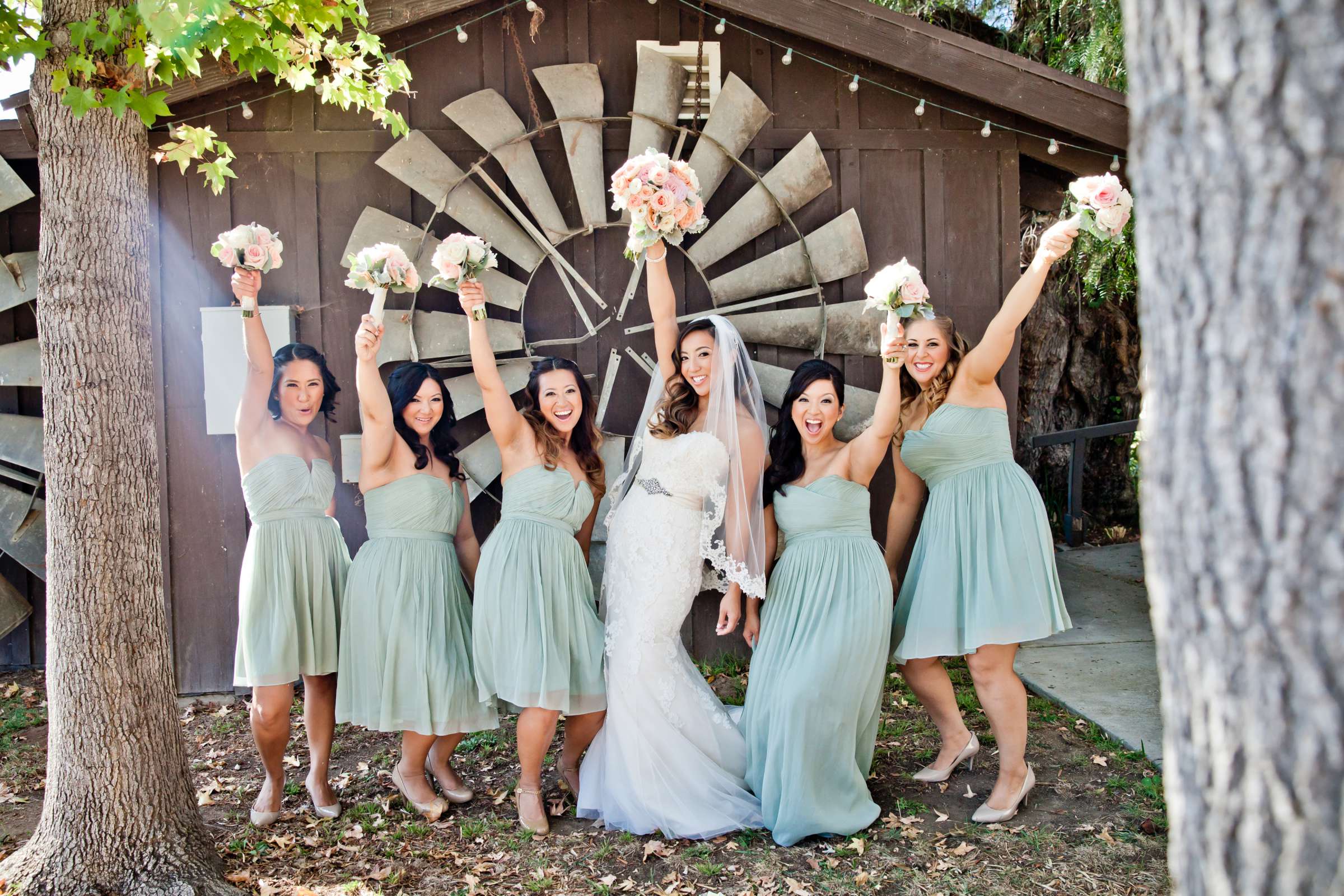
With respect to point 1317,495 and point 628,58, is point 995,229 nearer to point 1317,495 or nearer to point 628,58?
point 628,58

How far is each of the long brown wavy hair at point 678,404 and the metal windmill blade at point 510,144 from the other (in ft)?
3.33

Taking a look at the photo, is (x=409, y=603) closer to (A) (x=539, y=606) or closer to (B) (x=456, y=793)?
(A) (x=539, y=606)

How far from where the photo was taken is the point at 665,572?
3365mm

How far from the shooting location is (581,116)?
425 cm

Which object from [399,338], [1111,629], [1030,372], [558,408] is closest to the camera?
[558,408]

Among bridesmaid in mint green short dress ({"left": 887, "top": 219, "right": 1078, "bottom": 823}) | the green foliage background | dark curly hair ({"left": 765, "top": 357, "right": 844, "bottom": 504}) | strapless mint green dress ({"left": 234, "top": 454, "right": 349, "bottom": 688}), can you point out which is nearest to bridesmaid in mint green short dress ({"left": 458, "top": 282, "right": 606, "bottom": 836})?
strapless mint green dress ({"left": 234, "top": 454, "right": 349, "bottom": 688})

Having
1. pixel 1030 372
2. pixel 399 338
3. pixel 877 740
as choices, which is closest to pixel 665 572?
pixel 877 740

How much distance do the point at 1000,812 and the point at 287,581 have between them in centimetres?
257

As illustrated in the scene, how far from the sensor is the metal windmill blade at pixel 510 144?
4.21 m

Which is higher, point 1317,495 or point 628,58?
point 628,58

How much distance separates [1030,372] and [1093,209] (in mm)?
4755

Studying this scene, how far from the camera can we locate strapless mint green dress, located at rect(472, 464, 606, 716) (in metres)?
3.24

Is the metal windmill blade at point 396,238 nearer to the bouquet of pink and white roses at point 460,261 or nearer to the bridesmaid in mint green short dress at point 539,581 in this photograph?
the bouquet of pink and white roses at point 460,261

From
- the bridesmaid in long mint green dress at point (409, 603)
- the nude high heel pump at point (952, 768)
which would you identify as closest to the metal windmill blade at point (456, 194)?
the bridesmaid in long mint green dress at point (409, 603)
